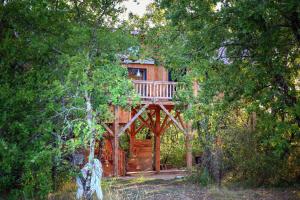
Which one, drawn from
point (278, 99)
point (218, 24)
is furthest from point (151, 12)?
point (278, 99)

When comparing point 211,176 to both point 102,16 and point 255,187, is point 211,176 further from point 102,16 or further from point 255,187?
point 102,16

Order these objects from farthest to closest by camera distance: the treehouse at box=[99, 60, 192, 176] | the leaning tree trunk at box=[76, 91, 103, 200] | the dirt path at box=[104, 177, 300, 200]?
the treehouse at box=[99, 60, 192, 176]
the dirt path at box=[104, 177, 300, 200]
the leaning tree trunk at box=[76, 91, 103, 200]

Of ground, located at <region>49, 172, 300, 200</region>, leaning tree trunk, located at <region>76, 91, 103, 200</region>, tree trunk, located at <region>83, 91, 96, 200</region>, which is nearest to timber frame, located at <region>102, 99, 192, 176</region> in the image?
ground, located at <region>49, 172, 300, 200</region>

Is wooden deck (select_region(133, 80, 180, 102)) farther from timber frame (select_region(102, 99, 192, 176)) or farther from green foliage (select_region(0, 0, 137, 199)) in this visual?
green foliage (select_region(0, 0, 137, 199))

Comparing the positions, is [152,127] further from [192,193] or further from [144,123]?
[192,193]

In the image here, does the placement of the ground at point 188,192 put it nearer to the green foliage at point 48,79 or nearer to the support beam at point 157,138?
the green foliage at point 48,79

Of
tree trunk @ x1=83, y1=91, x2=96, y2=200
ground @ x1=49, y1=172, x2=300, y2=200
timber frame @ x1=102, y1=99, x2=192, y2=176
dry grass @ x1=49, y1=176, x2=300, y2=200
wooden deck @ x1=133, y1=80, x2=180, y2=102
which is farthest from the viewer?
wooden deck @ x1=133, y1=80, x2=180, y2=102

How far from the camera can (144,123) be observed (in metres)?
17.8

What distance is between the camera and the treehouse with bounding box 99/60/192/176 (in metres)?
15.4

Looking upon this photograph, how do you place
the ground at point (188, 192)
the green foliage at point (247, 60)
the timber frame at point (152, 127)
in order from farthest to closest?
the timber frame at point (152, 127) < the ground at point (188, 192) < the green foliage at point (247, 60)

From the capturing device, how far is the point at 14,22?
309 inches

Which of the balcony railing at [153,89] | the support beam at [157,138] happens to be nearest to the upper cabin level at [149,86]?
the balcony railing at [153,89]

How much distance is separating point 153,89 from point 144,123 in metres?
2.11

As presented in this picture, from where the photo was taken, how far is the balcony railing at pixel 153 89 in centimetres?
1634
